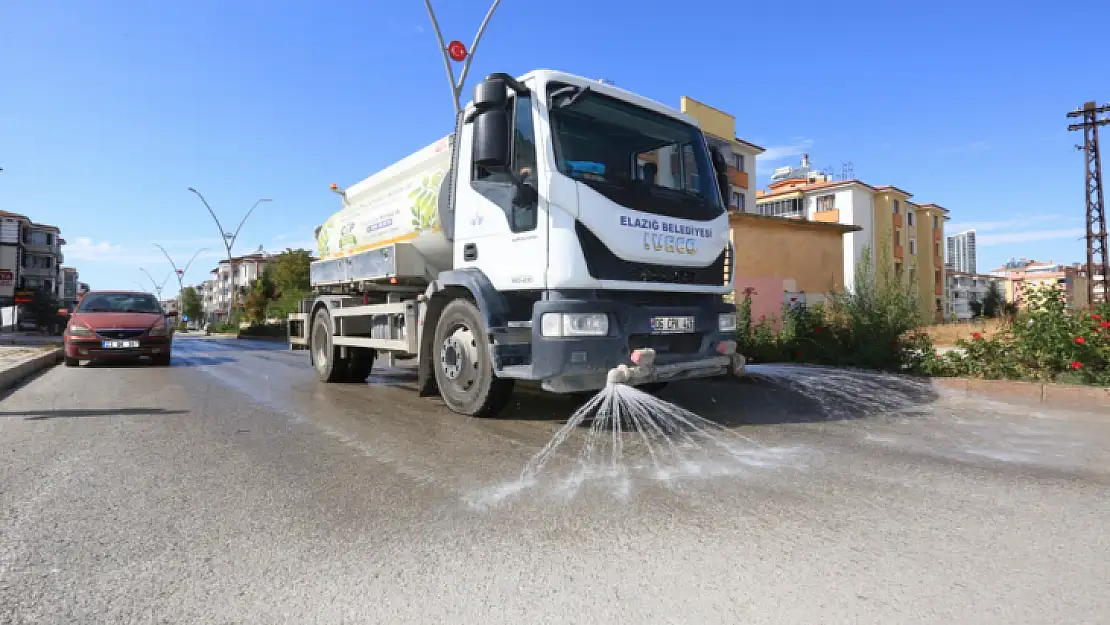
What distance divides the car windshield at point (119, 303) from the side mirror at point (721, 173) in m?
12.3

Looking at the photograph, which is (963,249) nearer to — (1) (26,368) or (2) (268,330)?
(2) (268,330)

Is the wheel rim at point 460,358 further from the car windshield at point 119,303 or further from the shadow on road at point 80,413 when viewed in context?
the car windshield at point 119,303

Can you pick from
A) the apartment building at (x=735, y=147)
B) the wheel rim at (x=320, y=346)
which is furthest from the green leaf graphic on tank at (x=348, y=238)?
the apartment building at (x=735, y=147)

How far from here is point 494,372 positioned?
5188mm

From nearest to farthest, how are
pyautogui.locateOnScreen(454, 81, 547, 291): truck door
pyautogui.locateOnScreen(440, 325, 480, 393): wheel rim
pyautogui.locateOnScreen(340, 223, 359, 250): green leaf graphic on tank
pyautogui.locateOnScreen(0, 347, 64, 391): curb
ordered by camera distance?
pyautogui.locateOnScreen(454, 81, 547, 291): truck door < pyautogui.locateOnScreen(440, 325, 480, 393): wheel rim < pyautogui.locateOnScreen(340, 223, 359, 250): green leaf graphic on tank < pyautogui.locateOnScreen(0, 347, 64, 391): curb

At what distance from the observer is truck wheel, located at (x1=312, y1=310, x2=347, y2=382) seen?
8.58 meters

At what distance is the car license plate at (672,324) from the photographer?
5.09 m

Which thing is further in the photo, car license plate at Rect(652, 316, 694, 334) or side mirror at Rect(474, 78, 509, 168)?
car license plate at Rect(652, 316, 694, 334)

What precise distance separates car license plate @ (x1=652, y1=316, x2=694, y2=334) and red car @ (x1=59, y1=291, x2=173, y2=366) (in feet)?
37.0

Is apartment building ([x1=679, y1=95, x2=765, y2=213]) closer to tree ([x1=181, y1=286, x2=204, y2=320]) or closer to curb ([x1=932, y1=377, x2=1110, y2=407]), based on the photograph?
curb ([x1=932, y1=377, x2=1110, y2=407])

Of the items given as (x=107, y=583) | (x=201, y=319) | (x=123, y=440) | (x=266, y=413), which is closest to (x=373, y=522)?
(x=107, y=583)

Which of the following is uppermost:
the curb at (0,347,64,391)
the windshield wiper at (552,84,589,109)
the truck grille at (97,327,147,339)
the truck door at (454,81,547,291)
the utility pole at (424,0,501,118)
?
the utility pole at (424,0,501,118)

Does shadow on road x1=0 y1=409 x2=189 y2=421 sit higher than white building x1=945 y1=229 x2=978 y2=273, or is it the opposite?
white building x1=945 y1=229 x2=978 y2=273

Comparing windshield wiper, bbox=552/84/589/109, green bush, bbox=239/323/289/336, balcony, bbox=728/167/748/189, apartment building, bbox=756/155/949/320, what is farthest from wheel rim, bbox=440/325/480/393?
apartment building, bbox=756/155/949/320
